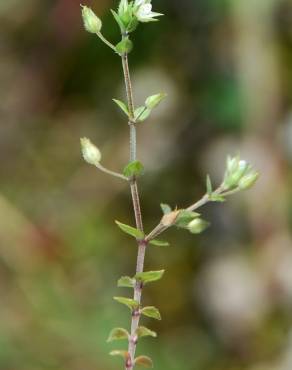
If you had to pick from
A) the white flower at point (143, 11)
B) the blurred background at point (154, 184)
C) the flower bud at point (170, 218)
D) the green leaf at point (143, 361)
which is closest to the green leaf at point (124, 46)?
the white flower at point (143, 11)

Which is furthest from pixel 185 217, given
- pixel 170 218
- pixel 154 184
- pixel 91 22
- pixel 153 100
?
pixel 154 184

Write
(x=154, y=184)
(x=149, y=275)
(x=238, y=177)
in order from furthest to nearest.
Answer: (x=154, y=184) → (x=238, y=177) → (x=149, y=275)

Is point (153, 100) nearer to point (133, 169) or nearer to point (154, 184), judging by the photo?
point (133, 169)

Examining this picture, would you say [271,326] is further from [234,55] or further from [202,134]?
[234,55]

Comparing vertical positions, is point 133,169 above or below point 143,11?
below

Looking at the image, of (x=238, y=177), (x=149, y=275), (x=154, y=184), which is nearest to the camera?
(x=149, y=275)

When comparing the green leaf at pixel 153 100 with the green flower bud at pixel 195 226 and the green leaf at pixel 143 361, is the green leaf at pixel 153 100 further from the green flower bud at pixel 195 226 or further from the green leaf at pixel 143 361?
the green leaf at pixel 143 361

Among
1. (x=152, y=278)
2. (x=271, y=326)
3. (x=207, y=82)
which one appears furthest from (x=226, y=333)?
(x=152, y=278)
